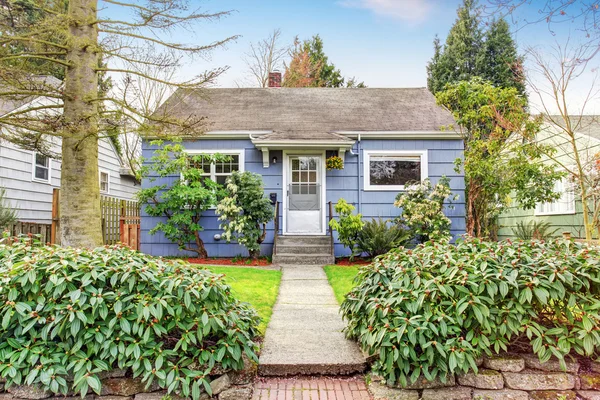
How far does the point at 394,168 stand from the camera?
414 inches

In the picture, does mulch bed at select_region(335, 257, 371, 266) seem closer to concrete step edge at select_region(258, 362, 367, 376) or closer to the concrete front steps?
the concrete front steps

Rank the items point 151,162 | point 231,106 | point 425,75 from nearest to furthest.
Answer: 1. point 151,162
2. point 231,106
3. point 425,75

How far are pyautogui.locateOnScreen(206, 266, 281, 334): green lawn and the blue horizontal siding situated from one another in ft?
8.73

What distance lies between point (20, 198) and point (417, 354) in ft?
38.8

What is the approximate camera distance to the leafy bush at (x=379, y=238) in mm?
8859

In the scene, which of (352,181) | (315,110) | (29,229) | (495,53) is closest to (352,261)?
(352,181)

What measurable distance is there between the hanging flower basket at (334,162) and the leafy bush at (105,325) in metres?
7.42

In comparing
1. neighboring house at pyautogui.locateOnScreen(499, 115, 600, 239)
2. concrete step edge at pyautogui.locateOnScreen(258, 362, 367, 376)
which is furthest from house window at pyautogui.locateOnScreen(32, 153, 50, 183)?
neighboring house at pyautogui.locateOnScreen(499, 115, 600, 239)

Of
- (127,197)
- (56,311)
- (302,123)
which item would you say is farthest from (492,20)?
(127,197)

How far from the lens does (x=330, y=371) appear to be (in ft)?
10.4

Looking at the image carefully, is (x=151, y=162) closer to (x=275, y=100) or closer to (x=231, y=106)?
(x=231, y=106)

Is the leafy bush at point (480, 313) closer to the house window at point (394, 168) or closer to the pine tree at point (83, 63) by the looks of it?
the pine tree at point (83, 63)

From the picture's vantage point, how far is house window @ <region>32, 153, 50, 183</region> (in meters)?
11.5

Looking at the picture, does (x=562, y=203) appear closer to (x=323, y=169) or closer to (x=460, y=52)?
(x=323, y=169)
